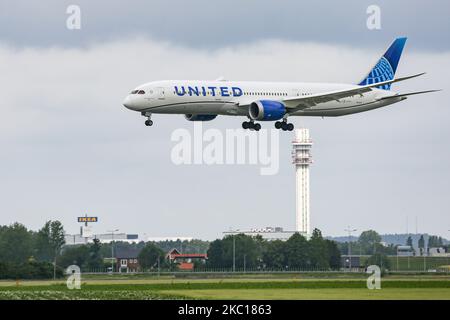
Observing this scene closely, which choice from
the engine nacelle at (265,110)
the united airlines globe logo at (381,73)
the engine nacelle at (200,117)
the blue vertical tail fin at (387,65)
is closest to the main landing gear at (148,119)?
the engine nacelle at (200,117)

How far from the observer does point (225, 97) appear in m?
117

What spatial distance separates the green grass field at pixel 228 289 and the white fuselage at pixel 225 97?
1568 centimetres

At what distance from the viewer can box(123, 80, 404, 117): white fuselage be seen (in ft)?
372

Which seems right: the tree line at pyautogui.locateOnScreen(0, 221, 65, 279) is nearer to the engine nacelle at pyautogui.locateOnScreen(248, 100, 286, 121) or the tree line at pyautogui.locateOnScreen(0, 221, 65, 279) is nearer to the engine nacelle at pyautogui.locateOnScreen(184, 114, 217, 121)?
the engine nacelle at pyautogui.locateOnScreen(184, 114, 217, 121)

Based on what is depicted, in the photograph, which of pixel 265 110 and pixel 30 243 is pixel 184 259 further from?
pixel 265 110

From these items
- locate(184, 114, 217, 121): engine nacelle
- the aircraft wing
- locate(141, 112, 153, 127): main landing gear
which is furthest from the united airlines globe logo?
locate(141, 112, 153, 127): main landing gear

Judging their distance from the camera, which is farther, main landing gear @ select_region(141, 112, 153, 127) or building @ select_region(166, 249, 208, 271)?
building @ select_region(166, 249, 208, 271)

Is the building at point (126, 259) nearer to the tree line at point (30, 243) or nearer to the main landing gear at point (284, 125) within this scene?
the tree line at point (30, 243)

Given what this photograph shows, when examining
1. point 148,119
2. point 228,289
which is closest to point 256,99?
point 148,119

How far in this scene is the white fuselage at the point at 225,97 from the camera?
113m

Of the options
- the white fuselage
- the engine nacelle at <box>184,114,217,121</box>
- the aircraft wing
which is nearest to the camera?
the white fuselage

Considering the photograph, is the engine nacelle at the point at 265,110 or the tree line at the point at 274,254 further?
the tree line at the point at 274,254
